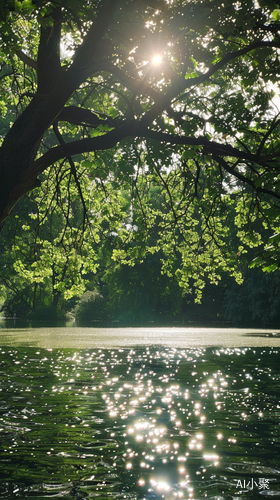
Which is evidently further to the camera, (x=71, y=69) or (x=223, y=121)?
(x=223, y=121)

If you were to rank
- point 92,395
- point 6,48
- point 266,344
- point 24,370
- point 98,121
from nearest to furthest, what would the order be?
1. point 6,48
2. point 98,121
3. point 92,395
4. point 24,370
5. point 266,344

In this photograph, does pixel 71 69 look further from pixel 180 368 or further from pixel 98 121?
pixel 180 368

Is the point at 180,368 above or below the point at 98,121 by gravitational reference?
below

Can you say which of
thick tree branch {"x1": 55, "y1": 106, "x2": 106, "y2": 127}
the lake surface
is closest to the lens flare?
thick tree branch {"x1": 55, "y1": 106, "x2": 106, "y2": 127}

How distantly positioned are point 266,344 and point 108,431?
1816 centimetres

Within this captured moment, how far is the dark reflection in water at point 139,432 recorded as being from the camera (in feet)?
18.5

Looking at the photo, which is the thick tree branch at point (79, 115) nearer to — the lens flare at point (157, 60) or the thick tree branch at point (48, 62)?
the thick tree branch at point (48, 62)

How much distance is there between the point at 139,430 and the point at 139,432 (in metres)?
0.14

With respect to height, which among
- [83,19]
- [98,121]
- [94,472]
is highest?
[83,19]

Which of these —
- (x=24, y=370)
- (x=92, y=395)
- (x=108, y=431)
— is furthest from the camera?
(x=24, y=370)

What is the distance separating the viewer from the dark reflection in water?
565 cm

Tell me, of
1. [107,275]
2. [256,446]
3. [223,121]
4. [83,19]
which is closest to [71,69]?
[83,19]

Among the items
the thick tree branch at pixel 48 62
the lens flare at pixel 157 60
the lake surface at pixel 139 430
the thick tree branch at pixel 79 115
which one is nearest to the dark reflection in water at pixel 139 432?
the lake surface at pixel 139 430

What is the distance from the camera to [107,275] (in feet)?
217
